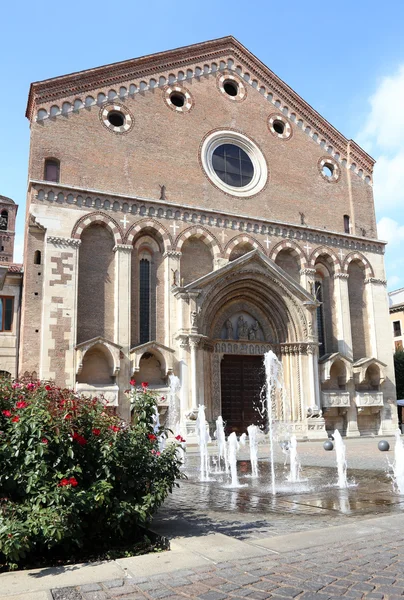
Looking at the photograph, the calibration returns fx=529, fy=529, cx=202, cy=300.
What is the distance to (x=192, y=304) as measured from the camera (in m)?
21.0

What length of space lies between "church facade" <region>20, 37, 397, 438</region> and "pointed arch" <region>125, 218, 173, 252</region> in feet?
0.27

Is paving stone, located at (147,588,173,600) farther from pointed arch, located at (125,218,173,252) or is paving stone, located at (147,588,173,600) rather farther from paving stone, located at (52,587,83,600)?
pointed arch, located at (125,218,173,252)

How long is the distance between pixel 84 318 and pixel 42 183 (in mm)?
5330

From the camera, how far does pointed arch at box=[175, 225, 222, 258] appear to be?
22.1 meters

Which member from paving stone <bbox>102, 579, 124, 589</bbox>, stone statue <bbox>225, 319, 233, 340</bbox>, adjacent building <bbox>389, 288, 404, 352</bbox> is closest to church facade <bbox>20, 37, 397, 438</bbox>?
stone statue <bbox>225, 319, 233, 340</bbox>

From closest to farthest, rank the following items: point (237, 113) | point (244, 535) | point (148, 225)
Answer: point (244, 535) → point (148, 225) → point (237, 113)

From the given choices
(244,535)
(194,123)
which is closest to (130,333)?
(194,123)

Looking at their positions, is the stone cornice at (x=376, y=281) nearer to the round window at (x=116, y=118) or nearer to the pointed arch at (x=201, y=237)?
the pointed arch at (x=201, y=237)

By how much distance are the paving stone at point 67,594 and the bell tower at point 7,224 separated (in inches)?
1690

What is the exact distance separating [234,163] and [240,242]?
4106mm

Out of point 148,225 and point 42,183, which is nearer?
point 42,183

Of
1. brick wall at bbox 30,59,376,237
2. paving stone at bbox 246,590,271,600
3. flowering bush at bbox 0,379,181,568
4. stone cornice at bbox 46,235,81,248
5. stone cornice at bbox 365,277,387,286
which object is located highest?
brick wall at bbox 30,59,376,237

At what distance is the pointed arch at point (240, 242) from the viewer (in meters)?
23.1

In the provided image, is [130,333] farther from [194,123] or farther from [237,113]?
[237,113]
